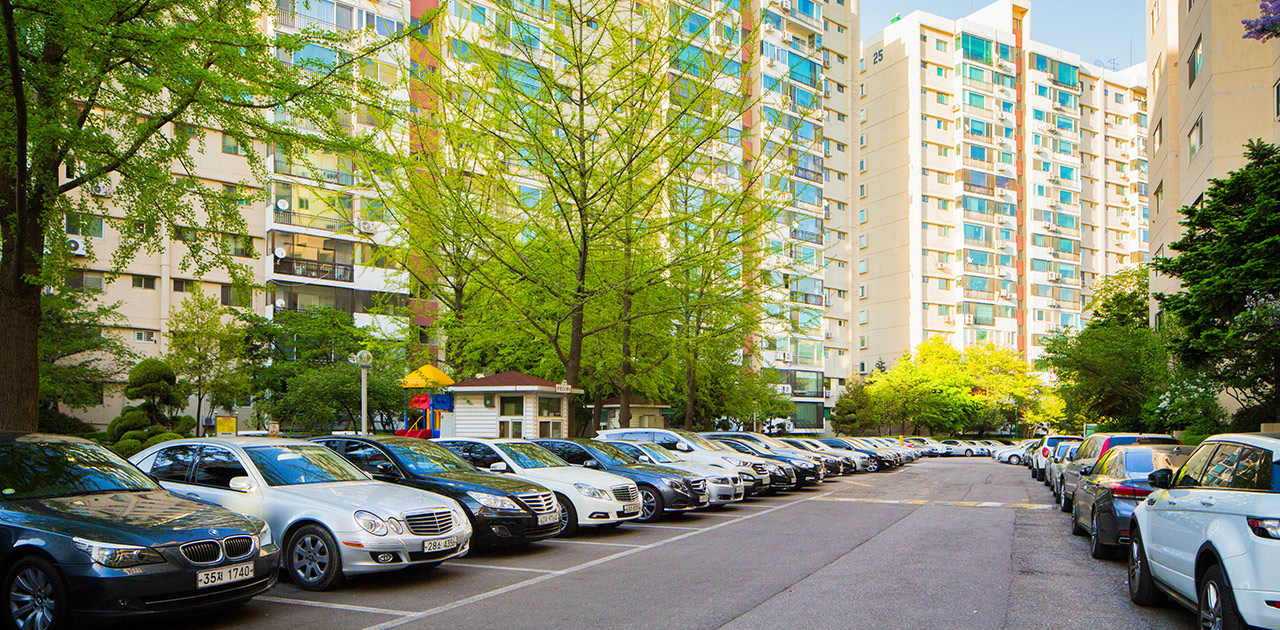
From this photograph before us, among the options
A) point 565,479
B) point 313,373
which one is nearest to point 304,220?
point 313,373

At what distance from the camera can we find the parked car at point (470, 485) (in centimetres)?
1143

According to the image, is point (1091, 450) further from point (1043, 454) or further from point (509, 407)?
point (1043, 454)

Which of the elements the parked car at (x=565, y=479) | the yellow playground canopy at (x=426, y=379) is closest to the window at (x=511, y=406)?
the yellow playground canopy at (x=426, y=379)

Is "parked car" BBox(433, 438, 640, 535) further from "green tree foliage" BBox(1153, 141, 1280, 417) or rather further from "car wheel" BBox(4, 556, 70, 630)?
"green tree foliage" BBox(1153, 141, 1280, 417)

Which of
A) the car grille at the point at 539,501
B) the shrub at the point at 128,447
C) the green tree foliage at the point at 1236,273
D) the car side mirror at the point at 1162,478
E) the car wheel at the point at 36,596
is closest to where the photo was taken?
the car wheel at the point at 36,596

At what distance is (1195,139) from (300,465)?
3047 cm

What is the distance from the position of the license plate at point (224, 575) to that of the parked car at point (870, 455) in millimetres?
31543

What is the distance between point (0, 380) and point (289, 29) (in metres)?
38.4

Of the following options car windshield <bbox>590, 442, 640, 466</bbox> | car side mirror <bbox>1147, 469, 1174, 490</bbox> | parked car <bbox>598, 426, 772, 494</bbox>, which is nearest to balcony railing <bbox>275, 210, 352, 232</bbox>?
parked car <bbox>598, 426, 772, 494</bbox>

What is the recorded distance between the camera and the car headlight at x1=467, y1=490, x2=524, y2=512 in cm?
1149

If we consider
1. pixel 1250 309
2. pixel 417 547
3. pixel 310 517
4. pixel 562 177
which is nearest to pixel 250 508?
pixel 310 517

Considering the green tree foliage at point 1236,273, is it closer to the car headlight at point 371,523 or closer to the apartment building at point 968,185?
the car headlight at point 371,523

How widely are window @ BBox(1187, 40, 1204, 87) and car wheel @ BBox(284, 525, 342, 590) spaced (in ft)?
98.1

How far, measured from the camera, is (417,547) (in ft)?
30.7
